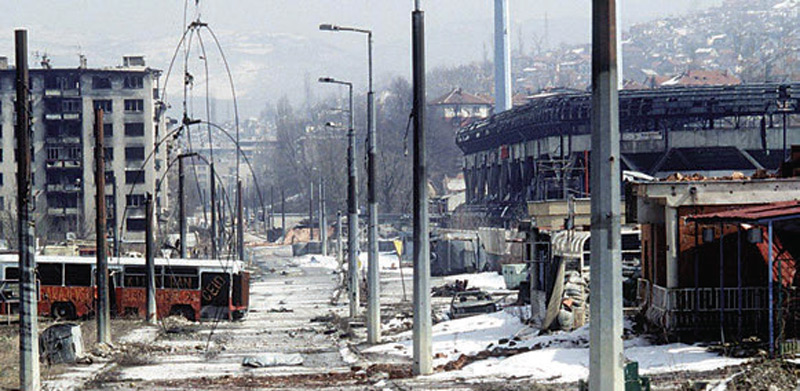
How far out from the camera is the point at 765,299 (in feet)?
78.5

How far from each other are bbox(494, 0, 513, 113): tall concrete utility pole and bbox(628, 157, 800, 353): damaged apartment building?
372 ft

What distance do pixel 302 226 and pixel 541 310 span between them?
107 metres

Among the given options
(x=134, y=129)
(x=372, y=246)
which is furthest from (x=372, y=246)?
(x=134, y=129)

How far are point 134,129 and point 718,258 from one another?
96316 millimetres

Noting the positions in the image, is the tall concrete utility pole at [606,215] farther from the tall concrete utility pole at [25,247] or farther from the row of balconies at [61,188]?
the row of balconies at [61,188]

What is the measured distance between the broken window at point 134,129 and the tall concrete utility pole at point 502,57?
42772 mm

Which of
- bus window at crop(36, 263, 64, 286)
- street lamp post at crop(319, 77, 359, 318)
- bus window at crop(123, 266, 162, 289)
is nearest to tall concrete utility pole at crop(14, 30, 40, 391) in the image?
street lamp post at crop(319, 77, 359, 318)

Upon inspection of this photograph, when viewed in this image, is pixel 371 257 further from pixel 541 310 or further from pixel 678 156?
pixel 678 156

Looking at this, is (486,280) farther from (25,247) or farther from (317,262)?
(25,247)

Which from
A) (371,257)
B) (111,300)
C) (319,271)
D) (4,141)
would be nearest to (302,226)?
(4,141)

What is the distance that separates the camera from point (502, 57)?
138875 mm

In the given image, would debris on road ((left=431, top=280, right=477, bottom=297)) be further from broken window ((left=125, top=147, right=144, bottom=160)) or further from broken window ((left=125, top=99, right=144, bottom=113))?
broken window ((left=125, top=99, right=144, bottom=113))

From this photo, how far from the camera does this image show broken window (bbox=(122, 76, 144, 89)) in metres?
115

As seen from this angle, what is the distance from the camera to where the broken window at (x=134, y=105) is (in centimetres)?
11550
